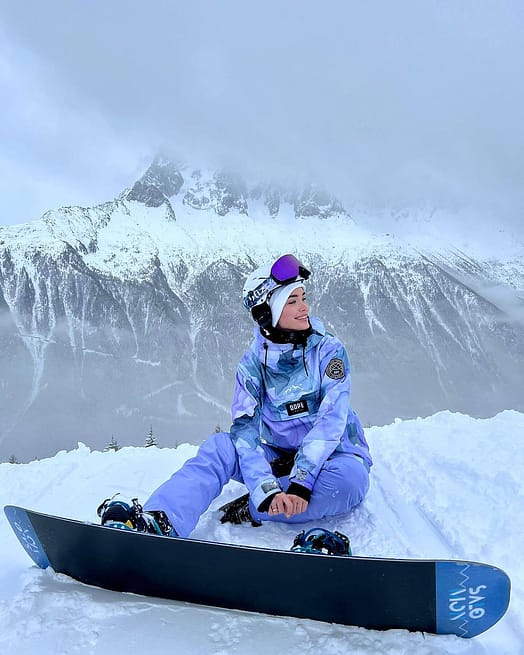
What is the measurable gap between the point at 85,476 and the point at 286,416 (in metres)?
2.68

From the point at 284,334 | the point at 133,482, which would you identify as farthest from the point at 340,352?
the point at 133,482

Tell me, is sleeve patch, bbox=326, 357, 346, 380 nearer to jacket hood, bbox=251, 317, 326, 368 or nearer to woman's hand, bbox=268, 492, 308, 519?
jacket hood, bbox=251, 317, 326, 368

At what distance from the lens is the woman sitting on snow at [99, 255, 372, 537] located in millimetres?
2746

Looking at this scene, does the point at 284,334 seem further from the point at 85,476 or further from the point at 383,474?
the point at 85,476

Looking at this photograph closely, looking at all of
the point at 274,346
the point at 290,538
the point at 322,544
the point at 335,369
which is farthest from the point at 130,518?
the point at 335,369

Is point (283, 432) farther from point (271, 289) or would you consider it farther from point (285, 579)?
point (285, 579)

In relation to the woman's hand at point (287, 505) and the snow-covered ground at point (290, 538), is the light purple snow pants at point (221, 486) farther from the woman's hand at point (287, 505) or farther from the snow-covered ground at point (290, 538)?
the woman's hand at point (287, 505)

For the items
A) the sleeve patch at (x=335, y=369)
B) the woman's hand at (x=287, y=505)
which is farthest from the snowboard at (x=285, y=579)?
the sleeve patch at (x=335, y=369)

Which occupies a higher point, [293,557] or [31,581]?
[293,557]

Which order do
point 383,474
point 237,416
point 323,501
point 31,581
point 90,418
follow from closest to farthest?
point 31,581, point 323,501, point 237,416, point 383,474, point 90,418

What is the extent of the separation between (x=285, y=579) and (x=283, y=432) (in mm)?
1515

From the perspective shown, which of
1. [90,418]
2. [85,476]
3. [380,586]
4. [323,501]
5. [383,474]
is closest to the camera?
[380,586]

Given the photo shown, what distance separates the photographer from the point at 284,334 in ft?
10.8

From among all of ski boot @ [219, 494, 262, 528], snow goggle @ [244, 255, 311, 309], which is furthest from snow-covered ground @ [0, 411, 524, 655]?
snow goggle @ [244, 255, 311, 309]
